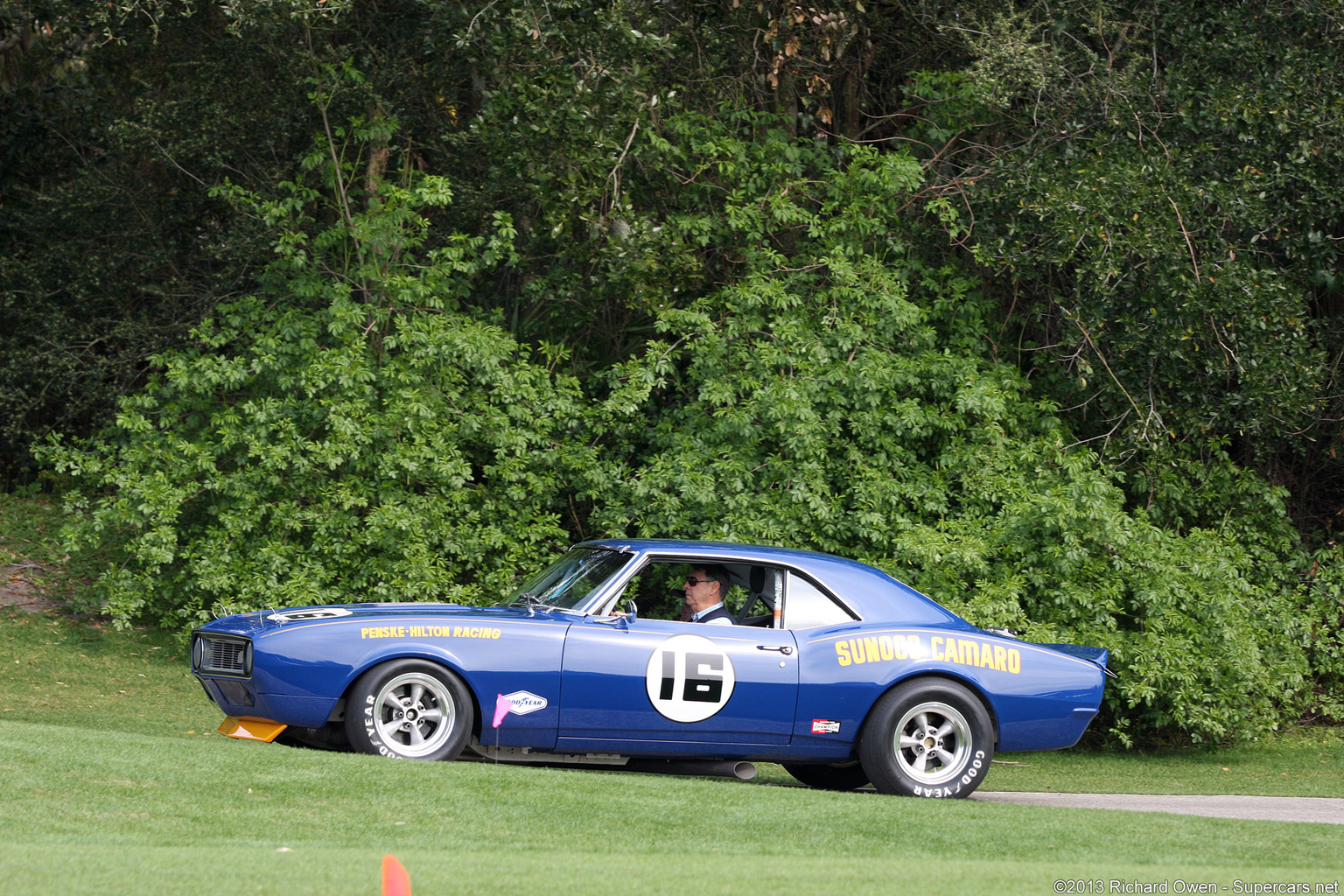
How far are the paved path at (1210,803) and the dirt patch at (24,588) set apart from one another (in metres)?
11.3

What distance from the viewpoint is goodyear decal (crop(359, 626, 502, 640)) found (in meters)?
7.18

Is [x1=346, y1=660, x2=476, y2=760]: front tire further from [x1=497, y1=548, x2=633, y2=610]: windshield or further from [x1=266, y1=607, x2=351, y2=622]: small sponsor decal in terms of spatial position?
[x1=497, y1=548, x2=633, y2=610]: windshield

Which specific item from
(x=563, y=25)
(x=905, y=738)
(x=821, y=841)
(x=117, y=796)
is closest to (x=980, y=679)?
(x=905, y=738)

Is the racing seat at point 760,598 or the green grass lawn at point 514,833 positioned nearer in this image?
the green grass lawn at point 514,833

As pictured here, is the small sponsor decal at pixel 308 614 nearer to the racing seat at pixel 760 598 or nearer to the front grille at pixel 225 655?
the front grille at pixel 225 655

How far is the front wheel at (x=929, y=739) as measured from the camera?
7.53 metres

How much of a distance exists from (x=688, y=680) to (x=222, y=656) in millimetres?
2602

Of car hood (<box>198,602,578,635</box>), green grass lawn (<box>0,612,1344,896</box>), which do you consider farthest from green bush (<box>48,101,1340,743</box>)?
green grass lawn (<box>0,612,1344,896</box>)

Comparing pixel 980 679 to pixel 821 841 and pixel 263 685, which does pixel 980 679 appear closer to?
pixel 821 841

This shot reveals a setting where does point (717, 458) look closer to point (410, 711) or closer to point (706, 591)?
point (706, 591)

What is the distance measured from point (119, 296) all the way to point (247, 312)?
5881 mm

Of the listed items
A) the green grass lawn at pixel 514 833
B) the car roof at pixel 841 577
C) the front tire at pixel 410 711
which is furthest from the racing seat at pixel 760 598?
the front tire at pixel 410 711

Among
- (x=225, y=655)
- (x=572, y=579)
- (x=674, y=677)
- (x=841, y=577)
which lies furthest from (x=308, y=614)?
(x=841, y=577)

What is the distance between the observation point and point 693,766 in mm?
7723
